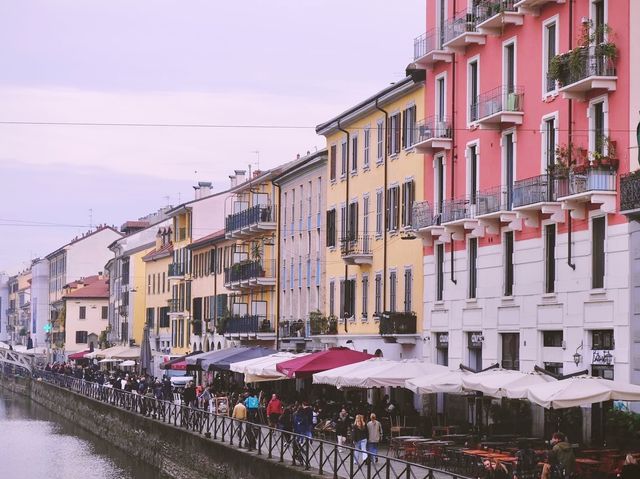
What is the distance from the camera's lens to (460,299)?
44812mm

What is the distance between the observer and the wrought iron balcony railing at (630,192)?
32.3 metres

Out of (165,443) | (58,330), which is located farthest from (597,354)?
(58,330)

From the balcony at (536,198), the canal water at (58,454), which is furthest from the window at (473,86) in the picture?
the canal water at (58,454)

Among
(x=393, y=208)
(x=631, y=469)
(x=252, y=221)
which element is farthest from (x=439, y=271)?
(x=252, y=221)

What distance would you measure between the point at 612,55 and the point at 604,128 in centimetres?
189

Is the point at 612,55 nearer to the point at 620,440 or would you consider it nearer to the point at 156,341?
the point at 620,440

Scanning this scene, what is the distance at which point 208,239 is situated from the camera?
89.7 m

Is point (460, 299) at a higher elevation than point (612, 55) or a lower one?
lower

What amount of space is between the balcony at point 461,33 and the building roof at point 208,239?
42486mm

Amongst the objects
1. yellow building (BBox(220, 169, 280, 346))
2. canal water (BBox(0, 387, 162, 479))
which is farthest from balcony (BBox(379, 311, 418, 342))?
yellow building (BBox(220, 169, 280, 346))

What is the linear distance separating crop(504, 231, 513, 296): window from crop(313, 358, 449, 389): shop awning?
10.2ft

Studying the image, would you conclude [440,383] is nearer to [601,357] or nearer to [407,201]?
[601,357]

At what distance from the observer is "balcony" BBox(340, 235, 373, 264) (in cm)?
5481

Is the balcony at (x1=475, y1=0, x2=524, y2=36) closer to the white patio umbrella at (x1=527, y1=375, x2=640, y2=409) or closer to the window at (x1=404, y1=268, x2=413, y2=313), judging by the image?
the window at (x1=404, y1=268, x2=413, y2=313)
